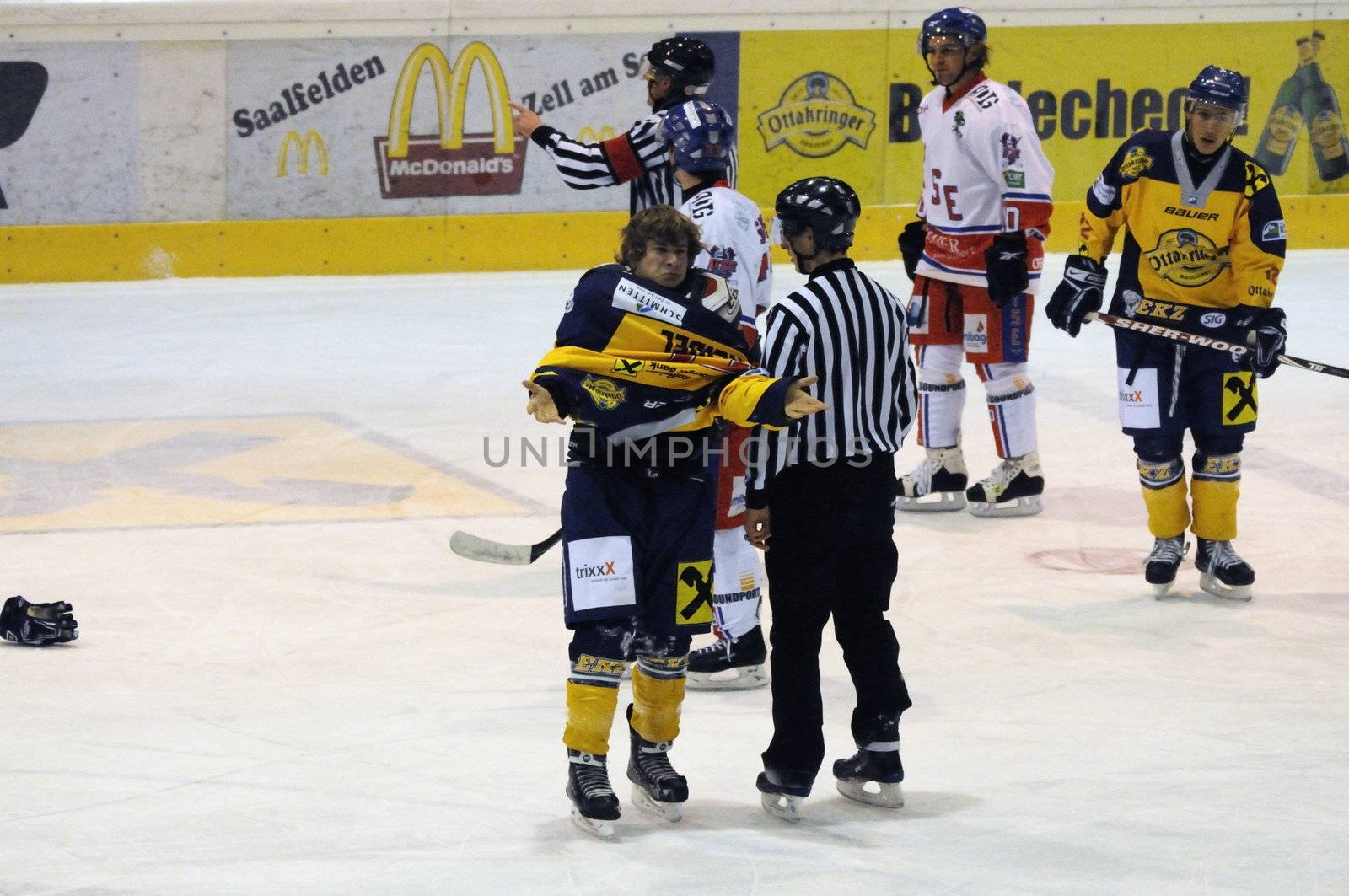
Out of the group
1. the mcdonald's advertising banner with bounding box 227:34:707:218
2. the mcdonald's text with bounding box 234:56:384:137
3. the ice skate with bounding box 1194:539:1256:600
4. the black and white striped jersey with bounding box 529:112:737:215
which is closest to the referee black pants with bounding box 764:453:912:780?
the black and white striped jersey with bounding box 529:112:737:215

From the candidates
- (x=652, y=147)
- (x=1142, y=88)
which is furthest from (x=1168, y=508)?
(x=1142, y=88)

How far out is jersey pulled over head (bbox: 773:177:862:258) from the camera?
3.96 metres

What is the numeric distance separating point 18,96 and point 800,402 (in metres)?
8.37

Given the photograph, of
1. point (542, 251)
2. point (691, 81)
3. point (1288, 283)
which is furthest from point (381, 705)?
point (1288, 283)

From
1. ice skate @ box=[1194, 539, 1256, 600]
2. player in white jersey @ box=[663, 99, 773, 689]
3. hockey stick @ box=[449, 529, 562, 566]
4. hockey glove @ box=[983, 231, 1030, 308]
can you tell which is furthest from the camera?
hockey glove @ box=[983, 231, 1030, 308]

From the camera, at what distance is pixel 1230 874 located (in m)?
3.74

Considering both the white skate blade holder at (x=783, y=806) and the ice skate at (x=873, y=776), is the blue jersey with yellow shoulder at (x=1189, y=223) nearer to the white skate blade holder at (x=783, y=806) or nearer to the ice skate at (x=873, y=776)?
the ice skate at (x=873, y=776)

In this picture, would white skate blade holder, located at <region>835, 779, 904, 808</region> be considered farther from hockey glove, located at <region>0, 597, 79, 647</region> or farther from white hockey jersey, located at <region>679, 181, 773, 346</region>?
hockey glove, located at <region>0, 597, 79, 647</region>

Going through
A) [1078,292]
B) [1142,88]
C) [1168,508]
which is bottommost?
[1168,508]

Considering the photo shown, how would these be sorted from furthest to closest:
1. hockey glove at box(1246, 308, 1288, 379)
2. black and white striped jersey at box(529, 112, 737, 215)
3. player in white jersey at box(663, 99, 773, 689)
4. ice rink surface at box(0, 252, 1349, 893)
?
black and white striped jersey at box(529, 112, 737, 215) → hockey glove at box(1246, 308, 1288, 379) → player in white jersey at box(663, 99, 773, 689) → ice rink surface at box(0, 252, 1349, 893)

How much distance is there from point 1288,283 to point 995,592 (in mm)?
6335

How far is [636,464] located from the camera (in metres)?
3.95

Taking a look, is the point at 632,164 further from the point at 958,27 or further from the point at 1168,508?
the point at 1168,508

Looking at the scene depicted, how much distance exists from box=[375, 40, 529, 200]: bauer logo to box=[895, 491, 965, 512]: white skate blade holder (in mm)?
5186
